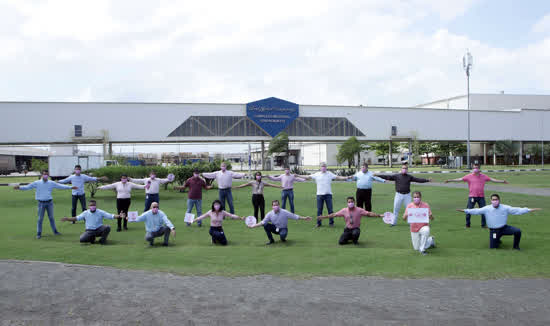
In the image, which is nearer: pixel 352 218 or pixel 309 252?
pixel 309 252

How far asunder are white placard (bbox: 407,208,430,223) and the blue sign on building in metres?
50.7

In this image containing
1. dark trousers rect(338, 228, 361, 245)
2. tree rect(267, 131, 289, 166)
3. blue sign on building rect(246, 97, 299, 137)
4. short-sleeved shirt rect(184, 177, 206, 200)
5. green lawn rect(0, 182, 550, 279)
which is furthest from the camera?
blue sign on building rect(246, 97, 299, 137)

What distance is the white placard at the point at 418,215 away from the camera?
897 centimetres

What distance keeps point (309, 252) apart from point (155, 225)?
13.0 feet

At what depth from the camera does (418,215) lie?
29.5 ft

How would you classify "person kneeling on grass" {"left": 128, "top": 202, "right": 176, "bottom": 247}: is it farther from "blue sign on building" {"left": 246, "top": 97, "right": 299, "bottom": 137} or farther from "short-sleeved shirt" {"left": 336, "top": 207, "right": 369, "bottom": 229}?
"blue sign on building" {"left": 246, "top": 97, "right": 299, "bottom": 137}

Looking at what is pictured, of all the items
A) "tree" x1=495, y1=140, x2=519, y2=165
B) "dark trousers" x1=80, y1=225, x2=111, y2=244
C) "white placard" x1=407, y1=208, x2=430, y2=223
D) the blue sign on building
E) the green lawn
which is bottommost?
the green lawn

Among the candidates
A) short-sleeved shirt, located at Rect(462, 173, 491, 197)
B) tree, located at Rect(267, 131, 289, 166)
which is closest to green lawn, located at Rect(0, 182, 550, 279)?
short-sleeved shirt, located at Rect(462, 173, 491, 197)

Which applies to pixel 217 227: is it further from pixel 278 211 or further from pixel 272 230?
pixel 278 211

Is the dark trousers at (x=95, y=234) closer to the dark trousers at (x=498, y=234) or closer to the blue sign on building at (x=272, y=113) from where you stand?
the dark trousers at (x=498, y=234)

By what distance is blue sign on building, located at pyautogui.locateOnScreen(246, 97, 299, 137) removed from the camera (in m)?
58.8

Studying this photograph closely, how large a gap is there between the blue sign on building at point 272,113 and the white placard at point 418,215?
50674 millimetres

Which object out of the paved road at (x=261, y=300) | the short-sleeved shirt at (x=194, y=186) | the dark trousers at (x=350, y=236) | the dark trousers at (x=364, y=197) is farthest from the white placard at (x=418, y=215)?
the short-sleeved shirt at (x=194, y=186)

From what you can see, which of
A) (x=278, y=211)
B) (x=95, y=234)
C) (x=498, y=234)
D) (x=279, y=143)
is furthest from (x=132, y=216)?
(x=279, y=143)
